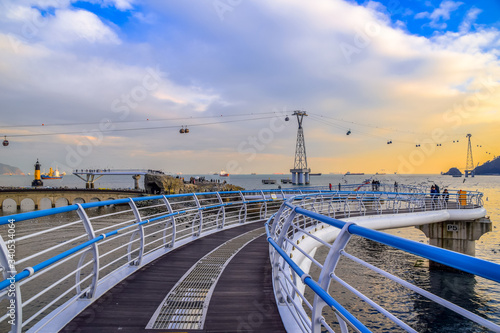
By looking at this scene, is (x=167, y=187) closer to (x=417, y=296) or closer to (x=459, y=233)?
(x=459, y=233)

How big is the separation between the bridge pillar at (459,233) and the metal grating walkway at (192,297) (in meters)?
17.4

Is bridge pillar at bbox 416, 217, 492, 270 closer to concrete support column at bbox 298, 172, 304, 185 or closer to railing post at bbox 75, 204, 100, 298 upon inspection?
railing post at bbox 75, 204, 100, 298

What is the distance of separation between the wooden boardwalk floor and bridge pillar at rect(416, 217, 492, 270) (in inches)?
677

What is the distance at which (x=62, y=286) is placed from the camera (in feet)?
38.2

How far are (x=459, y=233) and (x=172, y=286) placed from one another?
2045cm

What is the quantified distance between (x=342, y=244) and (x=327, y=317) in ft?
32.0

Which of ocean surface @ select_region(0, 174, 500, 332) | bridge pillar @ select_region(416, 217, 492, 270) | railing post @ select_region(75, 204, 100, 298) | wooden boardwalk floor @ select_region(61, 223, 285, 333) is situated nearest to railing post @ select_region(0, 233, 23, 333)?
wooden boardwalk floor @ select_region(61, 223, 285, 333)

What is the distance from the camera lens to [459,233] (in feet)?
63.1

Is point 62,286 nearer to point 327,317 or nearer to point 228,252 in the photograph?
point 228,252

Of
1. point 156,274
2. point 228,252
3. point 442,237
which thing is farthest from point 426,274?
point 156,274

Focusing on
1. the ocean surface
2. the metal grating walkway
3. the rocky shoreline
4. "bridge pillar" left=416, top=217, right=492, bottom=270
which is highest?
the rocky shoreline

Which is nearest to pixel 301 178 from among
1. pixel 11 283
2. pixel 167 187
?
pixel 167 187

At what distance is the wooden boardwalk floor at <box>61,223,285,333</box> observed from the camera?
362 centimetres

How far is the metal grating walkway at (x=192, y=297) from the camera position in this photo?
376cm
